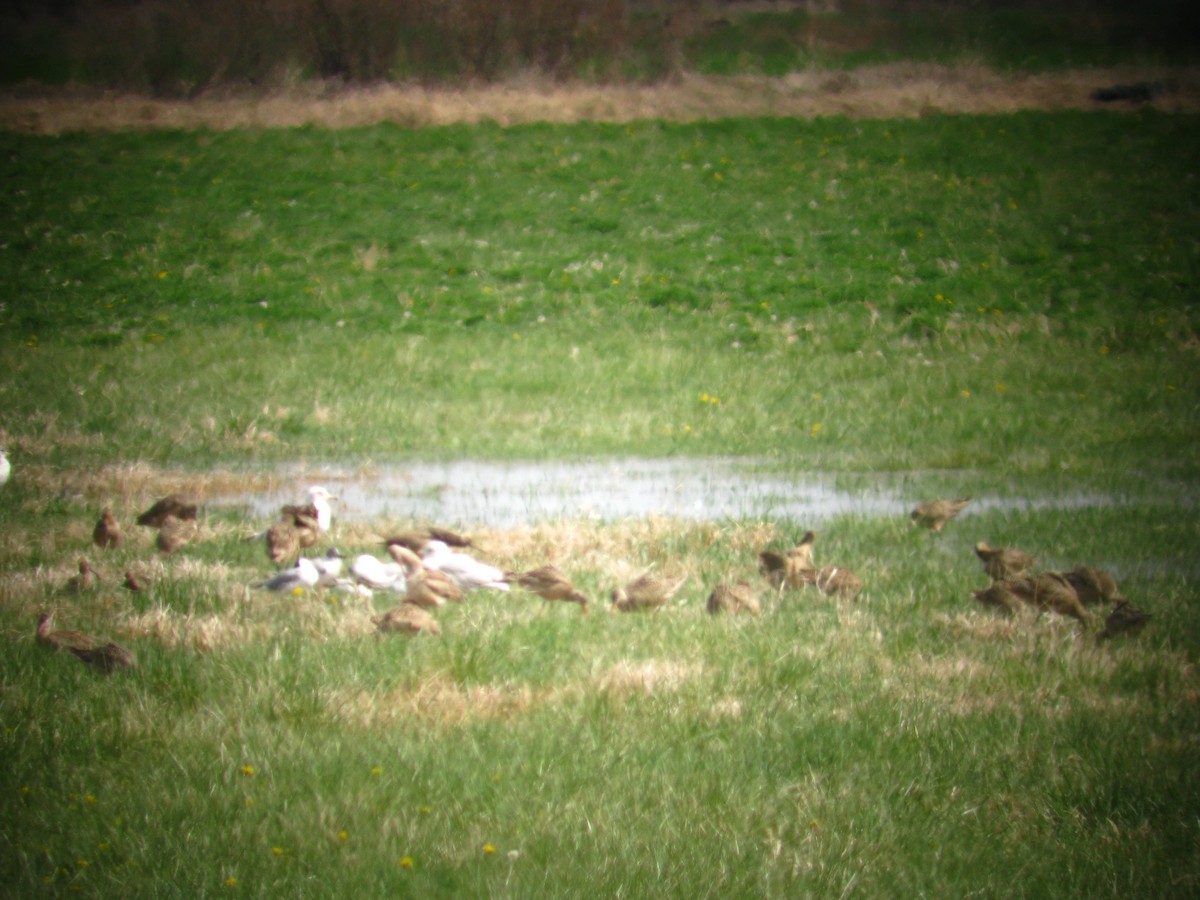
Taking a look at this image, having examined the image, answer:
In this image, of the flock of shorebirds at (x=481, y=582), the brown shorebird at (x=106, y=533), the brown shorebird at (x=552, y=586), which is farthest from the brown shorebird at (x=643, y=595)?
the brown shorebird at (x=106, y=533)

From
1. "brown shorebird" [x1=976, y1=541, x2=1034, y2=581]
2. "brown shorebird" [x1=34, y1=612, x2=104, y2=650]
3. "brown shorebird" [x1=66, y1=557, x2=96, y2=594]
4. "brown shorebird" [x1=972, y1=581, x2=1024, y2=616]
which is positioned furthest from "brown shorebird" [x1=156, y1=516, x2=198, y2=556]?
"brown shorebird" [x1=976, y1=541, x2=1034, y2=581]

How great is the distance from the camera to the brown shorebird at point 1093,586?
5.55m

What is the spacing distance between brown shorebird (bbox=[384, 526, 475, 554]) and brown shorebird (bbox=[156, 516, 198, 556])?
1.27m

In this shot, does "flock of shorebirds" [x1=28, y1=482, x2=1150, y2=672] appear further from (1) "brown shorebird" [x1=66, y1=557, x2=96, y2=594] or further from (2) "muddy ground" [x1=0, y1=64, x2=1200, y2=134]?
(2) "muddy ground" [x1=0, y1=64, x2=1200, y2=134]

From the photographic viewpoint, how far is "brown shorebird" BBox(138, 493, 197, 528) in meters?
6.95

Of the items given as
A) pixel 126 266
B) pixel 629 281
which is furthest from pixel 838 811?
pixel 126 266

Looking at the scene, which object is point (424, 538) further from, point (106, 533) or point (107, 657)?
point (107, 657)

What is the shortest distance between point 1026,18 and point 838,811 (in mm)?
30541

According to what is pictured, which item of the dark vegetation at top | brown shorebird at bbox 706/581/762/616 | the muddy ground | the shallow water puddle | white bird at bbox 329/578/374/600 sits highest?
the dark vegetation at top

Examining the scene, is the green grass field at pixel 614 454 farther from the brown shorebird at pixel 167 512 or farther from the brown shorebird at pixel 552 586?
the brown shorebird at pixel 167 512

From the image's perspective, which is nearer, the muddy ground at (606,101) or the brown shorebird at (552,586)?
the brown shorebird at (552,586)

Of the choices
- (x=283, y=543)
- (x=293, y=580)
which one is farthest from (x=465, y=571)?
(x=283, y=543)

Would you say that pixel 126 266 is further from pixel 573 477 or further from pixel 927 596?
pixel 927 596

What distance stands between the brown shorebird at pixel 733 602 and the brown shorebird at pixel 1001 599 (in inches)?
45.2
